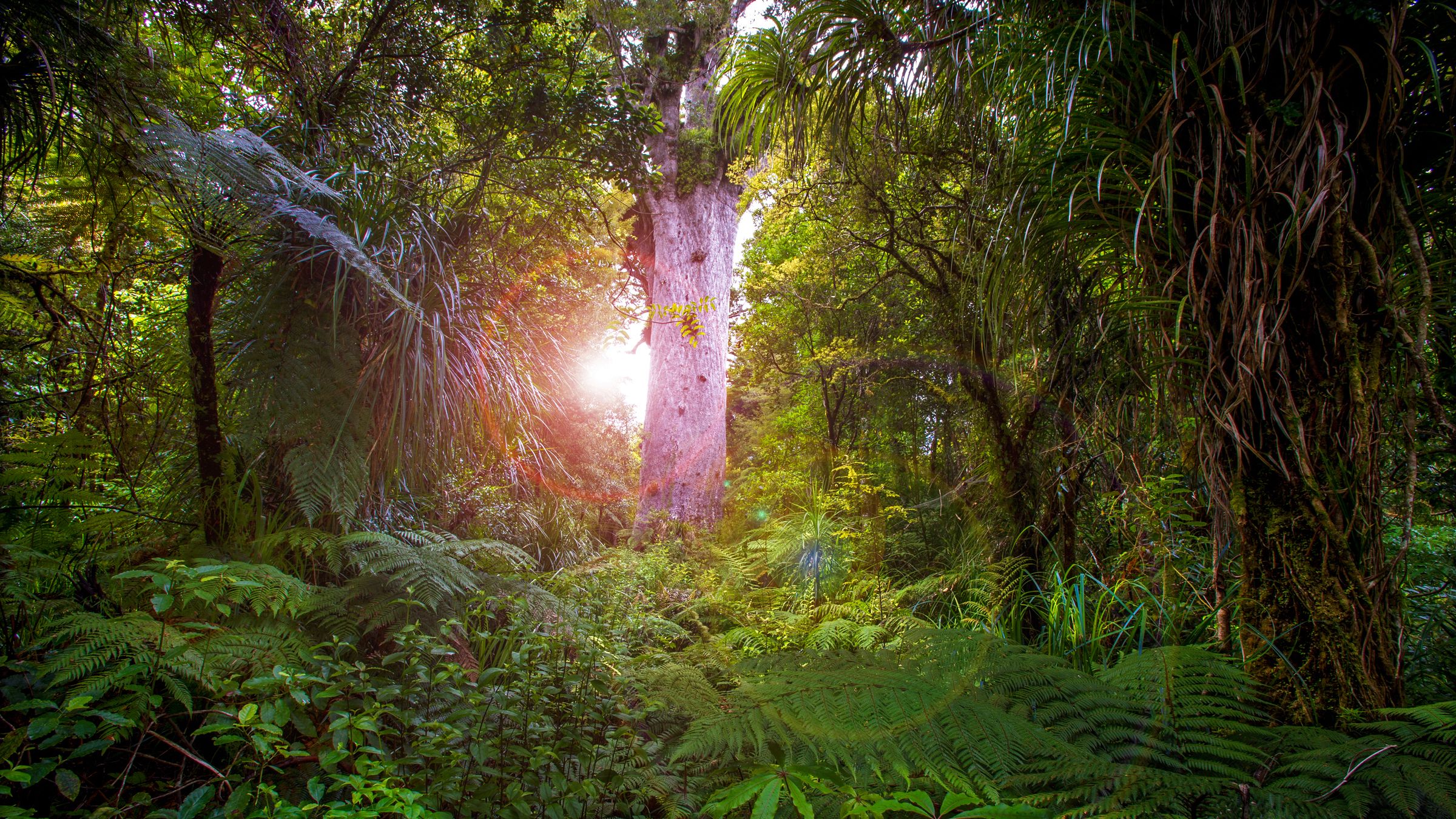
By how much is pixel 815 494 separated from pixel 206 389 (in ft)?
10.8

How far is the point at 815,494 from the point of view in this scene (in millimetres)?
4086

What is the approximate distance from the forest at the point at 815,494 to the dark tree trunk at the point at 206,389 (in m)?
0.02

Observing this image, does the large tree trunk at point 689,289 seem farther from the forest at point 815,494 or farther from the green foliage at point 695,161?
the forest at point 815,494

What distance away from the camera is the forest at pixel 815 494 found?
1047 millimetres

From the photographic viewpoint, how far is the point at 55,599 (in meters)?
1.32

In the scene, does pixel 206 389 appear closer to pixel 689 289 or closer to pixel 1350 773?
pixel 1350 773

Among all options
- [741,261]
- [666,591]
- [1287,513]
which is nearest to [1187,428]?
[1287,513]

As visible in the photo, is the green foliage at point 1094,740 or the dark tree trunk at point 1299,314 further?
the dark tree trunk at point 1299,314

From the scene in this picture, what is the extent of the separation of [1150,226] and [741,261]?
26.6 ft

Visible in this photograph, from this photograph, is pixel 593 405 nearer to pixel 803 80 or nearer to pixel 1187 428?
pixel 803 80

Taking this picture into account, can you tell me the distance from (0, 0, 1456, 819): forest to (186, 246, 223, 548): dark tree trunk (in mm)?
19

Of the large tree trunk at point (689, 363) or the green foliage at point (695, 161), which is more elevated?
the green foliage at point (695, 161)

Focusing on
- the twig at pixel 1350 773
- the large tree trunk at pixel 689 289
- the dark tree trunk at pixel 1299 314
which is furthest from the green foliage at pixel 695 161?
the twig at pixel 1350 773

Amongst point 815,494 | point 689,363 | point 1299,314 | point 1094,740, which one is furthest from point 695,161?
point 1094,740
